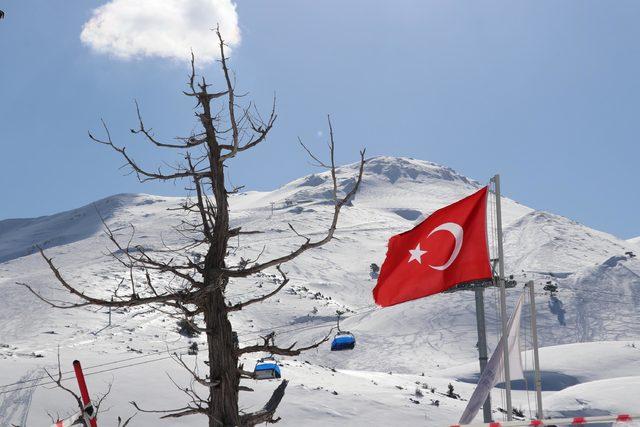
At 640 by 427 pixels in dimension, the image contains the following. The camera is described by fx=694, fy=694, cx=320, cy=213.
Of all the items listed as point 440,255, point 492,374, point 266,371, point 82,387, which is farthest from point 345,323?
point 82,387

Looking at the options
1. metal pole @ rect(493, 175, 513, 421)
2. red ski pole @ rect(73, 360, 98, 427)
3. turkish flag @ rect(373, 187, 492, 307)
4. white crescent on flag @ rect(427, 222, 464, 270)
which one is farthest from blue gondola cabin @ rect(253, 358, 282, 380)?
metal pole @ rect(493, 175, 513, 421)

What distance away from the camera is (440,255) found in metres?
10.7

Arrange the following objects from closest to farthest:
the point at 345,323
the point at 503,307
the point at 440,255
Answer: the point at 503,307 < the point at 440,255 < the point at 345,323

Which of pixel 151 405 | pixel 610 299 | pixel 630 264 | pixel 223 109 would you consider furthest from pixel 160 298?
pixel 630 264

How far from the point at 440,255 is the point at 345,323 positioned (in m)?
72.3

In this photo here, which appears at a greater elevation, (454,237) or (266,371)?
(454,237)

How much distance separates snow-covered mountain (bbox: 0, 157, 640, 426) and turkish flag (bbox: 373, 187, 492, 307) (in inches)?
129

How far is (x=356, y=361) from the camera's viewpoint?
222 feet

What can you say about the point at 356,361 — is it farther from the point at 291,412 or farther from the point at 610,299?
the point at 610,299

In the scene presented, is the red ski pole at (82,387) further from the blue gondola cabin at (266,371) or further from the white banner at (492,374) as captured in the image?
the white banner at (492,374)

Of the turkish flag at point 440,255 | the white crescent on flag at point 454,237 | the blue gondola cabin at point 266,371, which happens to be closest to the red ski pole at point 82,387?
the blue gondola cabin at point 266,371

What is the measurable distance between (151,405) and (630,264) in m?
104

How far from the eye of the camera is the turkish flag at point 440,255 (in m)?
10.5

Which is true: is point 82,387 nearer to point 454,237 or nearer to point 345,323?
point 454,237
